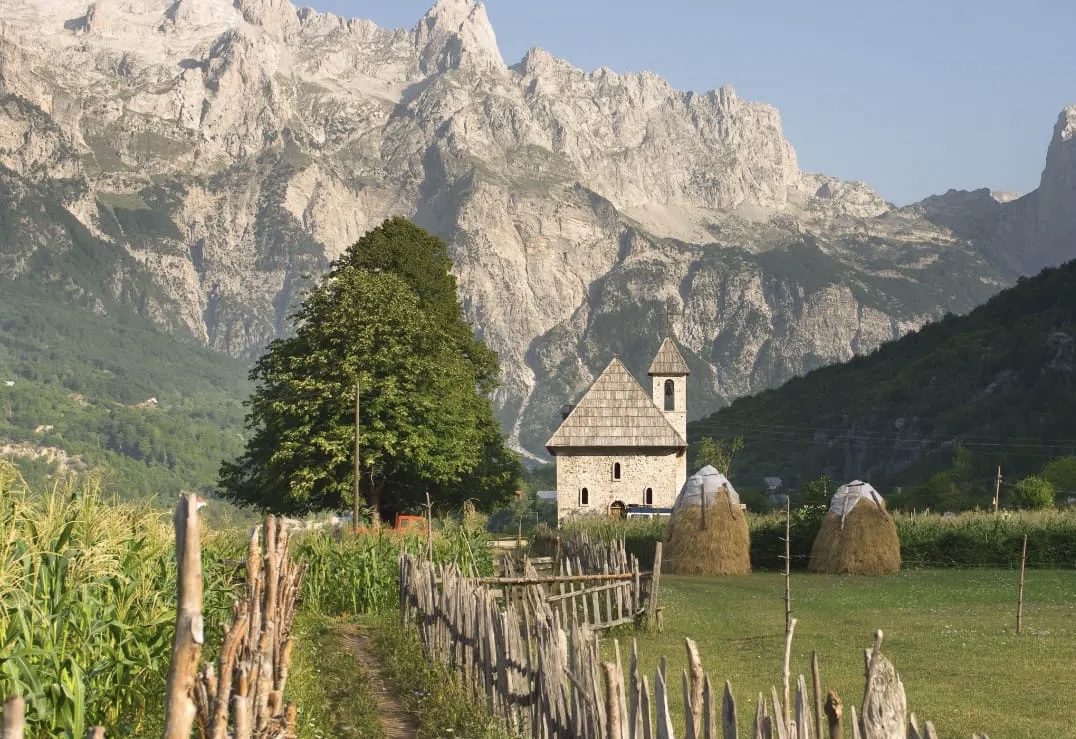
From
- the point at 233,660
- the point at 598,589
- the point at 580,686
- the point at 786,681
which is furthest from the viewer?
the point at 598,589

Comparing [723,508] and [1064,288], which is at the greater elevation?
[1064,288]

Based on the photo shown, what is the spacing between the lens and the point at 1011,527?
38.9 meters

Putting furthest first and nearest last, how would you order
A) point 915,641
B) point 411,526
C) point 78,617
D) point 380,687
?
point 411,526, point 915,641, point 380,687, point 78,617

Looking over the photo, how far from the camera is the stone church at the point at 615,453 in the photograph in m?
53.9

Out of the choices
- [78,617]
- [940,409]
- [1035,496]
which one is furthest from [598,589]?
[940,409]

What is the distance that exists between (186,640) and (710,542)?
3237cm

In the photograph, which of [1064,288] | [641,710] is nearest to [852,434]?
[1064,288]

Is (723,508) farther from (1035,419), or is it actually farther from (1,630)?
(1035,419)

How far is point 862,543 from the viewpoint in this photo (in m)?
36.8

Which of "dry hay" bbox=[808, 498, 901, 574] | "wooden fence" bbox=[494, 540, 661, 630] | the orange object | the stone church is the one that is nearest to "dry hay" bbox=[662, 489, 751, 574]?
"dry hay" bbox=[808, 498, 901, 574]

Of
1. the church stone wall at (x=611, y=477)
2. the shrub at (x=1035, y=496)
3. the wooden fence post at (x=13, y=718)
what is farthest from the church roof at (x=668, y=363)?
the wooden fence post at (x=13, y=718)

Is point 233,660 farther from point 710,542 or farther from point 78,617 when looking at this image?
point 710,542

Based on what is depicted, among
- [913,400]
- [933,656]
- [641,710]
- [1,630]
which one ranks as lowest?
[933,656]

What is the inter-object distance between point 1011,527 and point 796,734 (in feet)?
113
